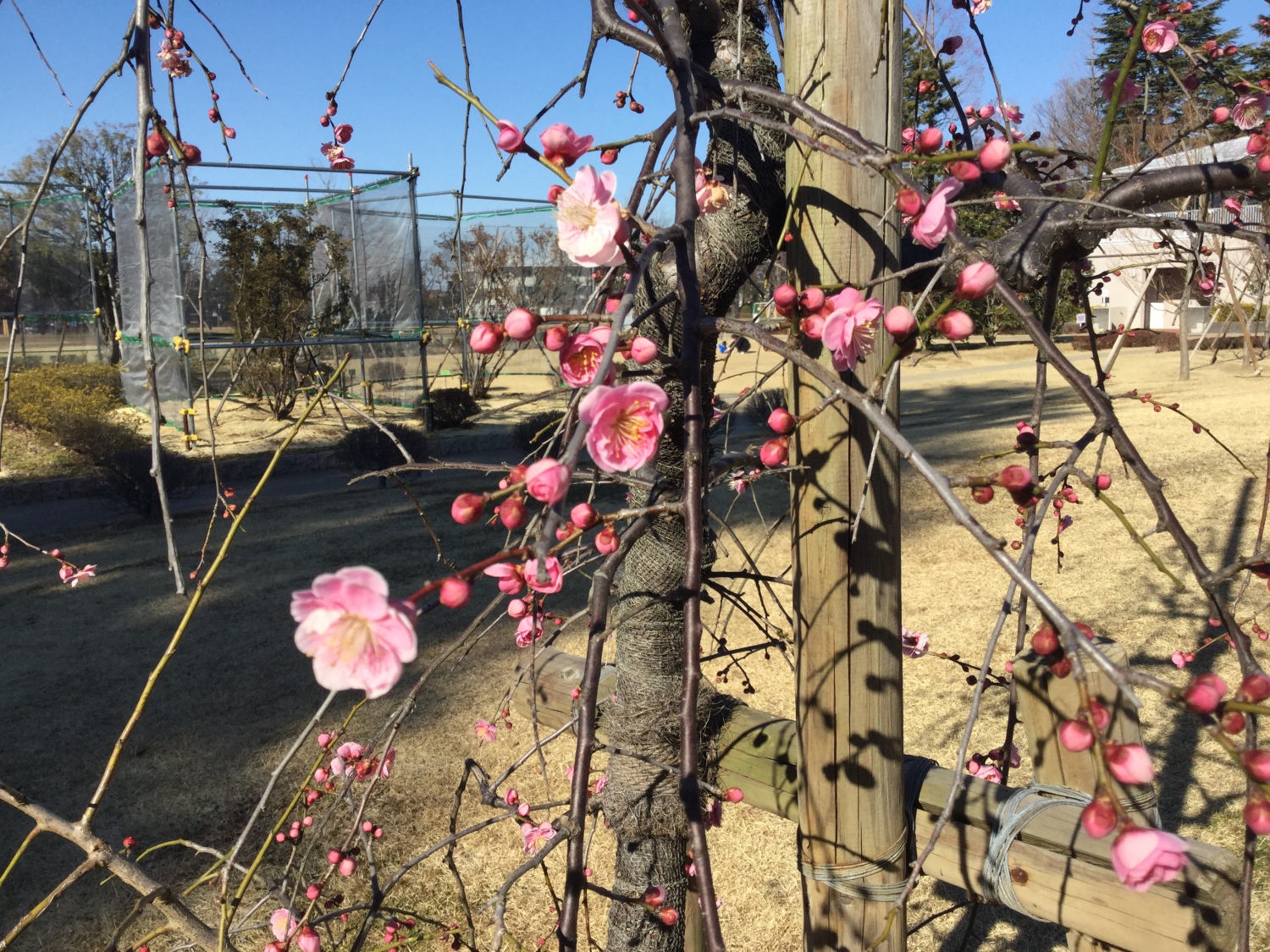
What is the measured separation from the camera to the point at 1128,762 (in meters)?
0.51

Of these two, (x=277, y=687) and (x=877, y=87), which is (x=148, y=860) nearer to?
(x=277, y=687)

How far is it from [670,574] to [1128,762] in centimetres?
101

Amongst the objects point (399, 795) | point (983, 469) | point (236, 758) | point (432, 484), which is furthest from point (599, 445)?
point (432, 484)

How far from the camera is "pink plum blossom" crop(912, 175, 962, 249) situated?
0.72 m

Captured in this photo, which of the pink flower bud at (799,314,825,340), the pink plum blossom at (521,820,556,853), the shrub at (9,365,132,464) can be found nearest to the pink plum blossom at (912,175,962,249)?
the pink flower bud at (799,314,825,340)

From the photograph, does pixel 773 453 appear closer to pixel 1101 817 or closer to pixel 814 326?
pixel 814 326

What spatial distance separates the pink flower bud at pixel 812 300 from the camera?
86cm

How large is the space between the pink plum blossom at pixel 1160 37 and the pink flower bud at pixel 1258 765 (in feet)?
4.48

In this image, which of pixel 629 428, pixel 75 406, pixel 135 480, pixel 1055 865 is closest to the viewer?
pixel 629 428

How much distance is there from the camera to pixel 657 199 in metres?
1.33

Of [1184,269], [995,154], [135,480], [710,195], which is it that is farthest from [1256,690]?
[135,480]

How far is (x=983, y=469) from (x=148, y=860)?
485 centimetres

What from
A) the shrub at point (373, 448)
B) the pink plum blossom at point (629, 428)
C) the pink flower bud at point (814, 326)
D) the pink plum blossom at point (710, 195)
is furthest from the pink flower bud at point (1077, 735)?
the shrub at point (373, 448)

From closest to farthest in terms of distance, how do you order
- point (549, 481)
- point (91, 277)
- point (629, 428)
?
point (549, 481) < point (629, 428) < point (91, 277)
